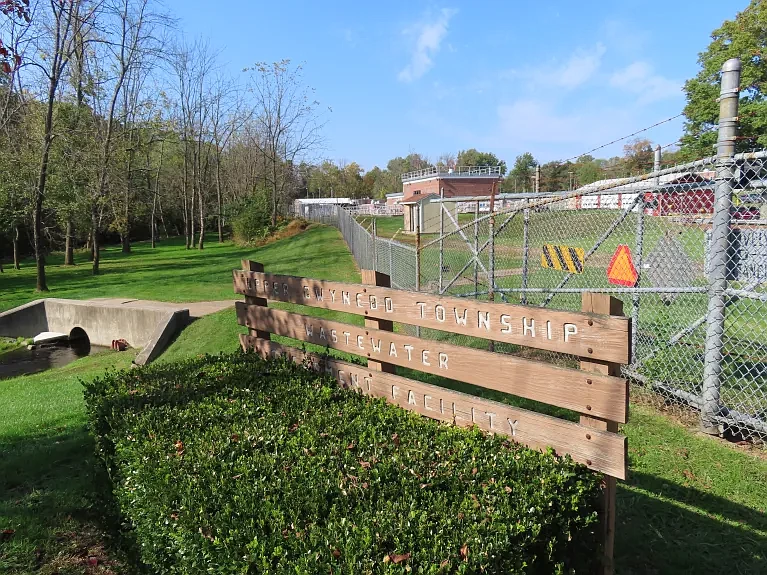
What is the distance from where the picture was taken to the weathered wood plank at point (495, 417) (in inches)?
90.8

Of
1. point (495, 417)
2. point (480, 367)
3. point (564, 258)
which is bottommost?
point (495, 417)

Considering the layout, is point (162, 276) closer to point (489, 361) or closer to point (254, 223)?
point (254, 223)

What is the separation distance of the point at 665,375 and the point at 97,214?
88.5 feet

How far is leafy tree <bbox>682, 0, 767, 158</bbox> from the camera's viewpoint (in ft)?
132

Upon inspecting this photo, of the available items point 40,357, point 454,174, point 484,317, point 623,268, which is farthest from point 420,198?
point 454,174

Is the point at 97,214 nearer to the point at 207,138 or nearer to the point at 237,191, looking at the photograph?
the point at 207,138

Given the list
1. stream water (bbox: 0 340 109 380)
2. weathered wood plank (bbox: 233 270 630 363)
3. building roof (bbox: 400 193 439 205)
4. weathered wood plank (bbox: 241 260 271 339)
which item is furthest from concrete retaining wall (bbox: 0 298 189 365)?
weathered wood plank (bbox: 233 270 630 363)

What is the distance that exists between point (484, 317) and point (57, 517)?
3486mm

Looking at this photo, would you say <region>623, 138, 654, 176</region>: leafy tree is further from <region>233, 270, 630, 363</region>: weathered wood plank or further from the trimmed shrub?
the trimmed shrub

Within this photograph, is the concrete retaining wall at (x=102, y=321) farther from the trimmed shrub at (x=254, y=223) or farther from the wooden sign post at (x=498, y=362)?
the trimmed shrub at (x=254, y=223)

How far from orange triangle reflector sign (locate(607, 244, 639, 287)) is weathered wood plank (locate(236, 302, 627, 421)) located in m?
3.42

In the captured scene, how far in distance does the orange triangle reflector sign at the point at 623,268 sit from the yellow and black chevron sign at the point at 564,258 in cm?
34

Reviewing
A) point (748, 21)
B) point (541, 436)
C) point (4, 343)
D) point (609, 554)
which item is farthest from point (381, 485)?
point (748, 21)

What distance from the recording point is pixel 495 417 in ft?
8.88
